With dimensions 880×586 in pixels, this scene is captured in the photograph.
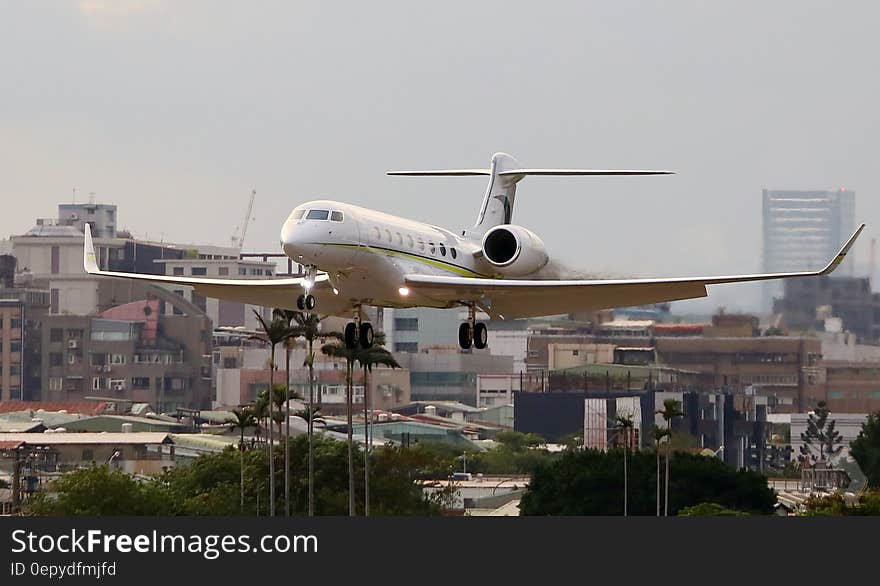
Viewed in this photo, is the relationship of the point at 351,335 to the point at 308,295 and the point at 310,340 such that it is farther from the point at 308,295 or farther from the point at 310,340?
the point at 310,340

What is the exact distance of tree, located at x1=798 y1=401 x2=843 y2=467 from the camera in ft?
327

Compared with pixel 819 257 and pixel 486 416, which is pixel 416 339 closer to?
pixel 486 416

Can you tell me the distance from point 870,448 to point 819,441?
842cm

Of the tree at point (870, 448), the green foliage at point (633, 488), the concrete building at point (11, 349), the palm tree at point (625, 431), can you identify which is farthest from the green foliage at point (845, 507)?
the concrete building at point (11, 349)

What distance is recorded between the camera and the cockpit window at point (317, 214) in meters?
41.6

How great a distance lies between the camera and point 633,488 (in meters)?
84.1

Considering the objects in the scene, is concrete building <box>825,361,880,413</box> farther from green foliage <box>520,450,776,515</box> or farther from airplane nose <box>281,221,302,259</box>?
airplane nose <box>281,221,302,259</box>

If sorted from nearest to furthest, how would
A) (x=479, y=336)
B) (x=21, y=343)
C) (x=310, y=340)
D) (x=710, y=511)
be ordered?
(x=479, y=336) → (x=710, y=511) → (x=310, y=340) → (x=21, y=343)

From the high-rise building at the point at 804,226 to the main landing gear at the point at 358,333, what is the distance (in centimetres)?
5007

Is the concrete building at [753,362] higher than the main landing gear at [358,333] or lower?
lower

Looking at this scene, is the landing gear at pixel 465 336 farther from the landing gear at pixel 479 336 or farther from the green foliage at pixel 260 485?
the green foliage at pixel 260 485

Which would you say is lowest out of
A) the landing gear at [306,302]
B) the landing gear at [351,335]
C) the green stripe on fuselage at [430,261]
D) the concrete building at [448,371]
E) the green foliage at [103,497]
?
the green foliage at [103,497]

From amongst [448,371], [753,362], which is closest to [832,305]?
[753,362]

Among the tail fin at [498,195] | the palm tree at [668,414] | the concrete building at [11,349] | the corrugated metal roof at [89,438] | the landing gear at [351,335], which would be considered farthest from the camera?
the concrete building at [11,349]
